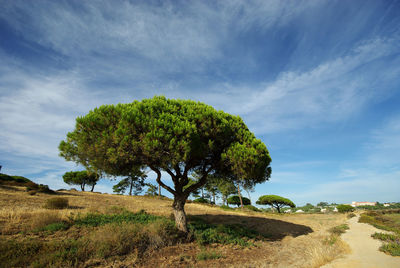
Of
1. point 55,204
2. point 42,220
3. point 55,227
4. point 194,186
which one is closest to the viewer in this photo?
point 55,227

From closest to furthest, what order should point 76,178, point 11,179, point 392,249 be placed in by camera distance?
point 392,249
point 11,179
point 76,178

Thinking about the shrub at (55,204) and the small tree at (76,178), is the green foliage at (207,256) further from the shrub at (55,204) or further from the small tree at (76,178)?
the small tree at (76,178)

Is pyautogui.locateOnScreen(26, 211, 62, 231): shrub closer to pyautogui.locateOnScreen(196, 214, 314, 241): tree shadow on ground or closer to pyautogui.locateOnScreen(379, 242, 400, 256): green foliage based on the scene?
pyautogui.locateOnScreen(196, 214, 314, 241): tree shadow on ground

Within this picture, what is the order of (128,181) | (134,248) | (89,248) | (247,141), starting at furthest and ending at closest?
(128,181) < (247,141) < (134,248) < (89,248)

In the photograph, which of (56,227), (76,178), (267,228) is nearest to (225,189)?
(267,228)

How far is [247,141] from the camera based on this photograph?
551 inches

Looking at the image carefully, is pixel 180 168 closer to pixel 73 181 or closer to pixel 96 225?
pixel 96 225

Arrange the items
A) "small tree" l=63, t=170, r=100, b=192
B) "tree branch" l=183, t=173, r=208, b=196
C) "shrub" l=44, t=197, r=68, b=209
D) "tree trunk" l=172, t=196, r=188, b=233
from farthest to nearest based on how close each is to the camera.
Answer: "small tree" l=63, t=170, r=100, b=192 → "shrub" l=44, t=197, r=68, b=209 → "tree branch" l=183, t=173, r=208, b=196 → "tree trunk" l=172, t=196, r=188, b=233

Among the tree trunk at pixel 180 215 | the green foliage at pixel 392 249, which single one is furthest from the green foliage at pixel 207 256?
the green foliage at pixel 392 249

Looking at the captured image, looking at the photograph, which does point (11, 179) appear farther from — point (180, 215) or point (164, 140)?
point (164, 140)

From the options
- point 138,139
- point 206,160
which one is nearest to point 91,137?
point 138,139

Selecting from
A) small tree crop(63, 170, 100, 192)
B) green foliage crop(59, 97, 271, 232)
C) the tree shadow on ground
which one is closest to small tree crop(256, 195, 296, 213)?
the tree shadow on ground

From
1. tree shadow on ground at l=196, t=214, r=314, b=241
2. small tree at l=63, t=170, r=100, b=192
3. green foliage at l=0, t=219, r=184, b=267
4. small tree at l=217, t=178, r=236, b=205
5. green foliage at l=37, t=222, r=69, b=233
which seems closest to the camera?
green foliage at l=0, t=219, r=184, b=267

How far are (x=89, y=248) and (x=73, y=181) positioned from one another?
209 feet
